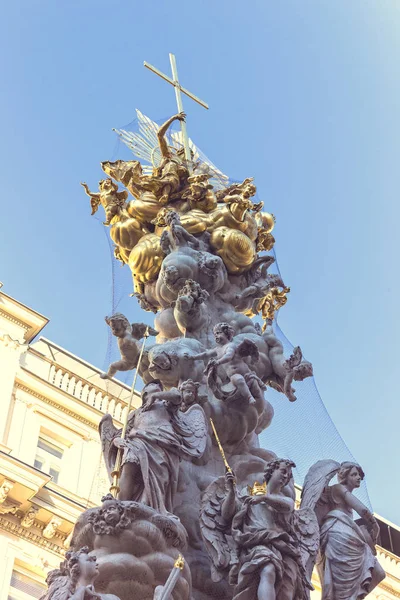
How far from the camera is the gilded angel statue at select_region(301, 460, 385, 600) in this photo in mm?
7523

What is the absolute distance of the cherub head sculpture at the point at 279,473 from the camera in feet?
23.8

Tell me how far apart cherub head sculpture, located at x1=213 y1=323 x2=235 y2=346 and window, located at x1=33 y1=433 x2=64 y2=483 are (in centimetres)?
1130

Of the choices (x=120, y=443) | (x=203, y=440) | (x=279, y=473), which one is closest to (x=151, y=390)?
(x=203, y=440)

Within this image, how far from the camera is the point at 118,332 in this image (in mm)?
9203

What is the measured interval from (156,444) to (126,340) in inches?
73.5

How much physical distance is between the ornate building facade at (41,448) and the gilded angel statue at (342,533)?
8.30 metres

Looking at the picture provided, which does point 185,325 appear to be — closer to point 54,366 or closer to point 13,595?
point 13,595

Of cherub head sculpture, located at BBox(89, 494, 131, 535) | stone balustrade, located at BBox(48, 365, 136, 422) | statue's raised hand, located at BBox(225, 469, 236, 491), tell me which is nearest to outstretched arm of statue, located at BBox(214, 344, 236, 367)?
statue's raised hand, located at BBox(225, 469, 236, 491)

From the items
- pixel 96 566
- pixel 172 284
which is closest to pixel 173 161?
pixel 172 284

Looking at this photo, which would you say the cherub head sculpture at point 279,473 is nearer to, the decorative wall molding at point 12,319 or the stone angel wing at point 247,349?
the stone angel wing at point 247,349

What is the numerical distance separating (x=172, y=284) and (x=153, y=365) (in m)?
1.10

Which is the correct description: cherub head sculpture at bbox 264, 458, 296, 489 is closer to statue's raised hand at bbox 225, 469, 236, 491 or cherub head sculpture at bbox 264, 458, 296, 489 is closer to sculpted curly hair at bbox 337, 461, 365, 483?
statue's raised hand at bbox 225, 469, 236, 491

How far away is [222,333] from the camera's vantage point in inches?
340

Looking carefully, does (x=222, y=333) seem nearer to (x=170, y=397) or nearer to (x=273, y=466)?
(x=170, y=397)
